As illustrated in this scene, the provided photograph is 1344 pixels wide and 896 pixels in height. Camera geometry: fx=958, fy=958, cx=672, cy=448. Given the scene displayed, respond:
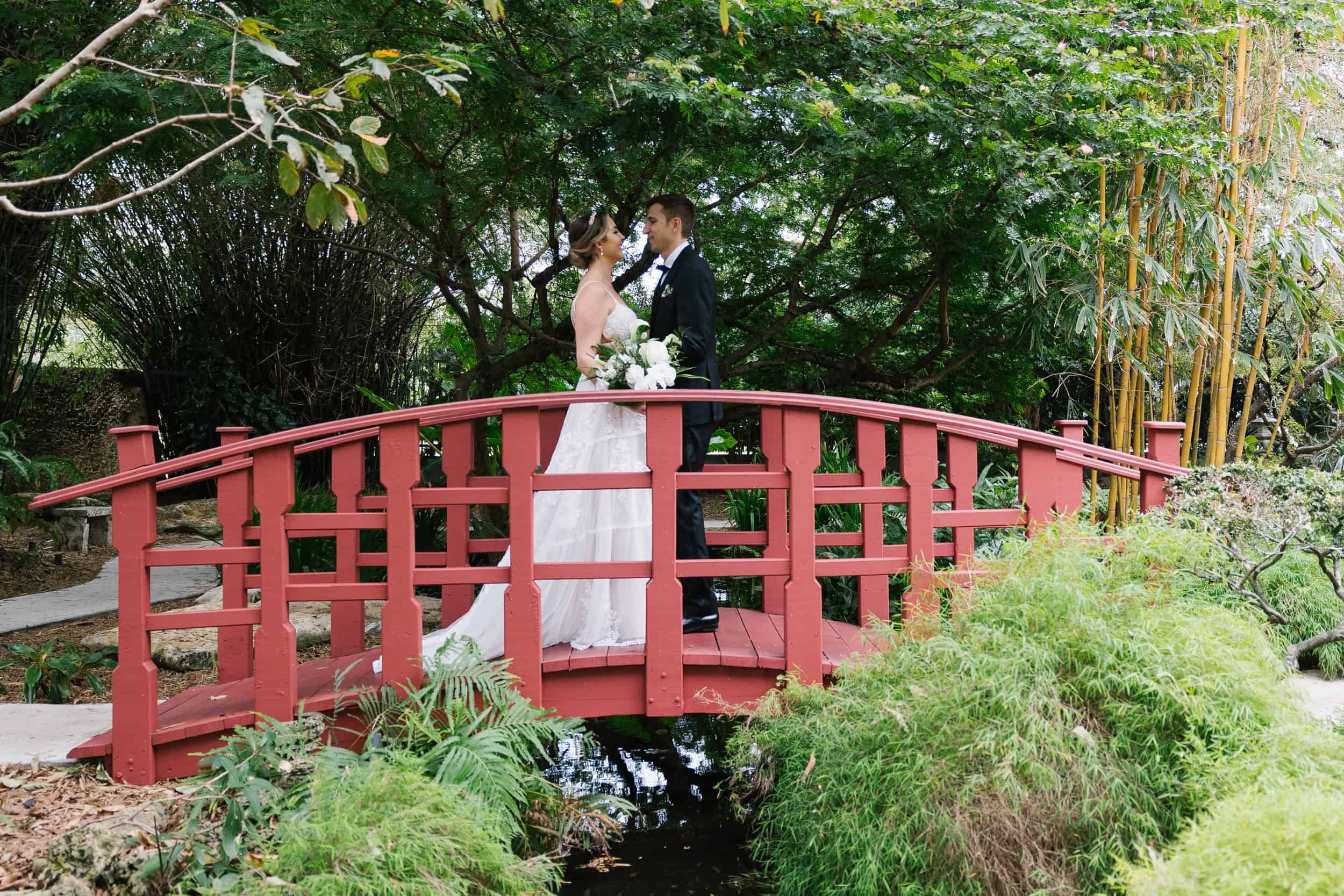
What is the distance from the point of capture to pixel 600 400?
11.5 ft

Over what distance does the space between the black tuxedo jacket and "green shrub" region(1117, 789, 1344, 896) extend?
2.33m

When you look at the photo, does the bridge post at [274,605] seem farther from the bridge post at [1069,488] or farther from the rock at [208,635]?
the bridge post at [1069,488]

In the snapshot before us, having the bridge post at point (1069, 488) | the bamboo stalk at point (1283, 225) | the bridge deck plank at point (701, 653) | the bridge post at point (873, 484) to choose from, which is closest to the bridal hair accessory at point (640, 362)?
the bridge post at point (873, 484)

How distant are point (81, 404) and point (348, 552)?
7.87 meters

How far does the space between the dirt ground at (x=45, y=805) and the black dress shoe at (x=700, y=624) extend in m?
1.93

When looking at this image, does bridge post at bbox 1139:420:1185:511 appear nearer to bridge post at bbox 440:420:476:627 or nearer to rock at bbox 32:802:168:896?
bridge post at bbox 440:420:476:627

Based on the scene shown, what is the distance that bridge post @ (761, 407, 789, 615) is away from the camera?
382cm

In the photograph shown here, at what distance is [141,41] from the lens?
678 cm

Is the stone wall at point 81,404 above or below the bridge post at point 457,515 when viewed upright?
above

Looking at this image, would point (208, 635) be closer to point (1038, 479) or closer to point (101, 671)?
point (101, 671)

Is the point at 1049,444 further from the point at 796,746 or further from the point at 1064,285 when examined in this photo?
the point at 1064,285

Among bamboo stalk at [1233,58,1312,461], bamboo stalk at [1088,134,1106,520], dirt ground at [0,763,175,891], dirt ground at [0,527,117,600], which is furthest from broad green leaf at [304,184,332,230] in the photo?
dirt ground at [0,527,117,600]

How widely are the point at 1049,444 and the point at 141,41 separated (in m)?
6.71

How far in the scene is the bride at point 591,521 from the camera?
12.6 feet
